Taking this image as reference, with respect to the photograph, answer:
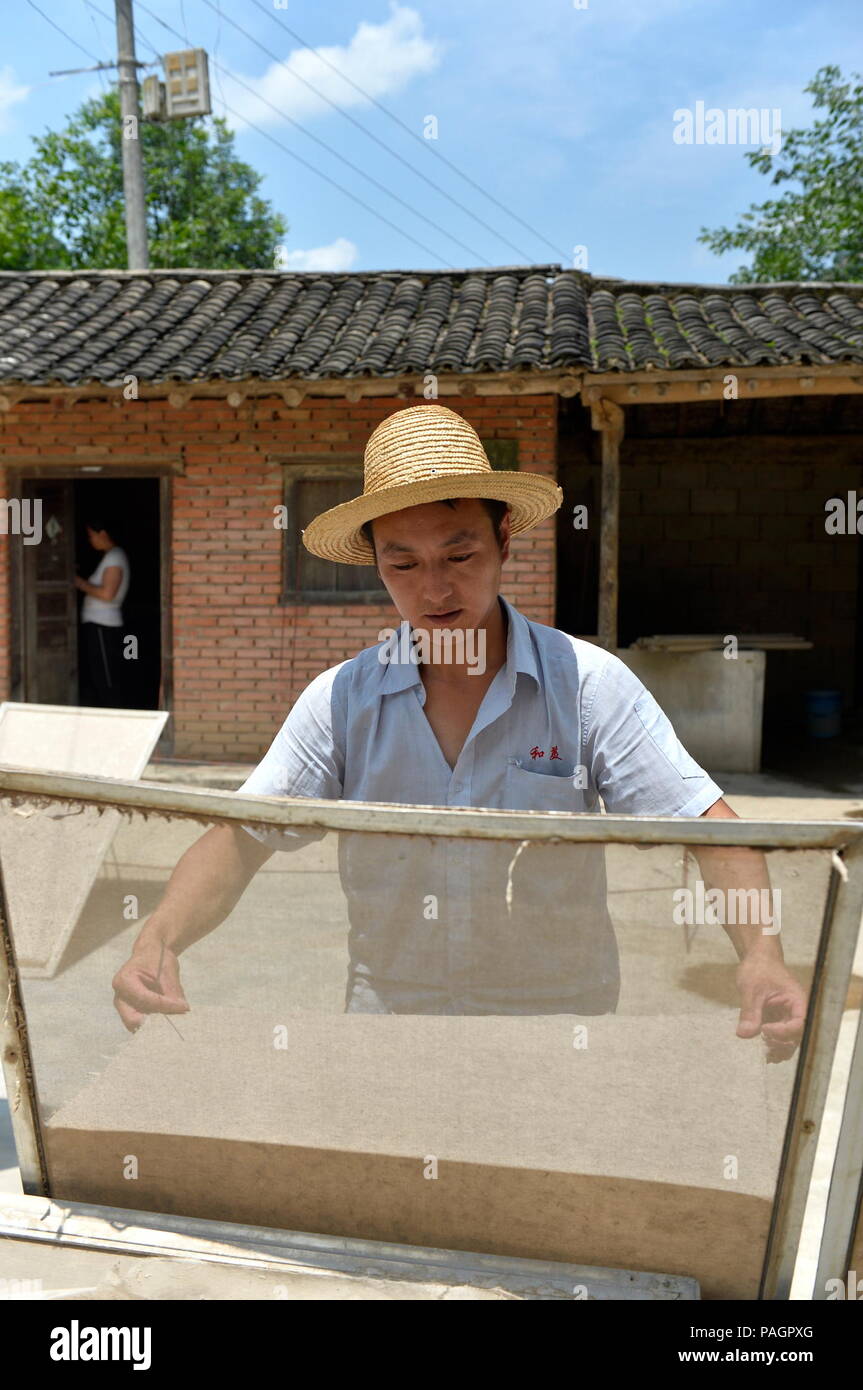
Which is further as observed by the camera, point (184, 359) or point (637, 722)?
point (184, 359)

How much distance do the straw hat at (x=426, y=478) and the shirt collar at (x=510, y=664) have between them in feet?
0.65

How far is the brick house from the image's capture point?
788 centimetres

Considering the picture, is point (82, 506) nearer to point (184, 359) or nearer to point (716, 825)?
point (184, 359)

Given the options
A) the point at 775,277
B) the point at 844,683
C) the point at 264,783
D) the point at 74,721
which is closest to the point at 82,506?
the point at 74,721

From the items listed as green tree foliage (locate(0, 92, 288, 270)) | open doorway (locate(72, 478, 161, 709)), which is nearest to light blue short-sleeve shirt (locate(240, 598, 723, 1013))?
open doorway (locate(72, 478, 161, 709))

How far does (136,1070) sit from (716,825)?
0.79 meters

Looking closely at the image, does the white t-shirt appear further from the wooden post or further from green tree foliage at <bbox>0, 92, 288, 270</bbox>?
green tree foliage at <bbox>0, 92, 288, 270</bbox>

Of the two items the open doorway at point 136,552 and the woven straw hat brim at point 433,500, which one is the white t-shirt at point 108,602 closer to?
the open doorway at point 136,552

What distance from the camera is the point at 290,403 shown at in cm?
812

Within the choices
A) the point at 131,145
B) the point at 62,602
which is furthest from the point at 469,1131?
the point at 131,145

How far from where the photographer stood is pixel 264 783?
1862mm

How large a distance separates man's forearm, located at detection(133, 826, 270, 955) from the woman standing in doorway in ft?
25.1

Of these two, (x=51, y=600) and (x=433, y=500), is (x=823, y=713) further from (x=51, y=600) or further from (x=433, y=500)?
(x=433, y=500)

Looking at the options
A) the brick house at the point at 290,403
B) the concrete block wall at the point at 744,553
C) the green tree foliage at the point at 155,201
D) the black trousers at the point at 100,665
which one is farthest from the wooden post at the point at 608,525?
the green tree foliage at the point at 155,201
